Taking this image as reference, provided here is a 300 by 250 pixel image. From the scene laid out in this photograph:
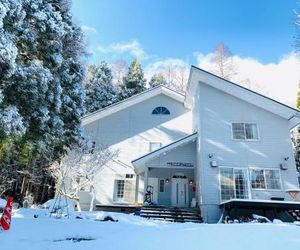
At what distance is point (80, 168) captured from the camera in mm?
14766

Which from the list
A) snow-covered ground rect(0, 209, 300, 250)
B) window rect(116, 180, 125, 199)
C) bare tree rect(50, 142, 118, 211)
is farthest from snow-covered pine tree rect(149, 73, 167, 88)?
snow-covered ground rect(0, 209, 300, 250)

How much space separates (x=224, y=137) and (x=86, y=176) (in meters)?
8.05

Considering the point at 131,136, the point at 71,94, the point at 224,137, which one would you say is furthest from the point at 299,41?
the point at 131,136

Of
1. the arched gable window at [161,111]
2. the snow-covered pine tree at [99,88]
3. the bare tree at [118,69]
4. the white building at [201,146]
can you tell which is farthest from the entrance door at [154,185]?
the bare tree at [118,69]

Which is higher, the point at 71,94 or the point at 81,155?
the point at 71,94

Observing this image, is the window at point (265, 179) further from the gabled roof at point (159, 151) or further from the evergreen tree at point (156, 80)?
the evergreen tree at point (156, 80)

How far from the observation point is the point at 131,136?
17.5 metres

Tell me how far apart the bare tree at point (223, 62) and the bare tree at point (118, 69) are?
12158 mm

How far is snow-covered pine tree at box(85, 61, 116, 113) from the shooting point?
87.7 feet

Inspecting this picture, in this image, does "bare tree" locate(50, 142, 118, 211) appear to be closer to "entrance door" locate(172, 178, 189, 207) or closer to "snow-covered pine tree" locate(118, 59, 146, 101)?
"entrance door" locate(172, 178, 189, 207)

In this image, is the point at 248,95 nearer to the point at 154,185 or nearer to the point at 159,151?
the point at 159,151

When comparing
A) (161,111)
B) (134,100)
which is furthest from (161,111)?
(134,100)

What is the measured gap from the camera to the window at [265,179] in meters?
13.2

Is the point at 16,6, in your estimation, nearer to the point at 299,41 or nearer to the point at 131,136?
the point at 299,41
